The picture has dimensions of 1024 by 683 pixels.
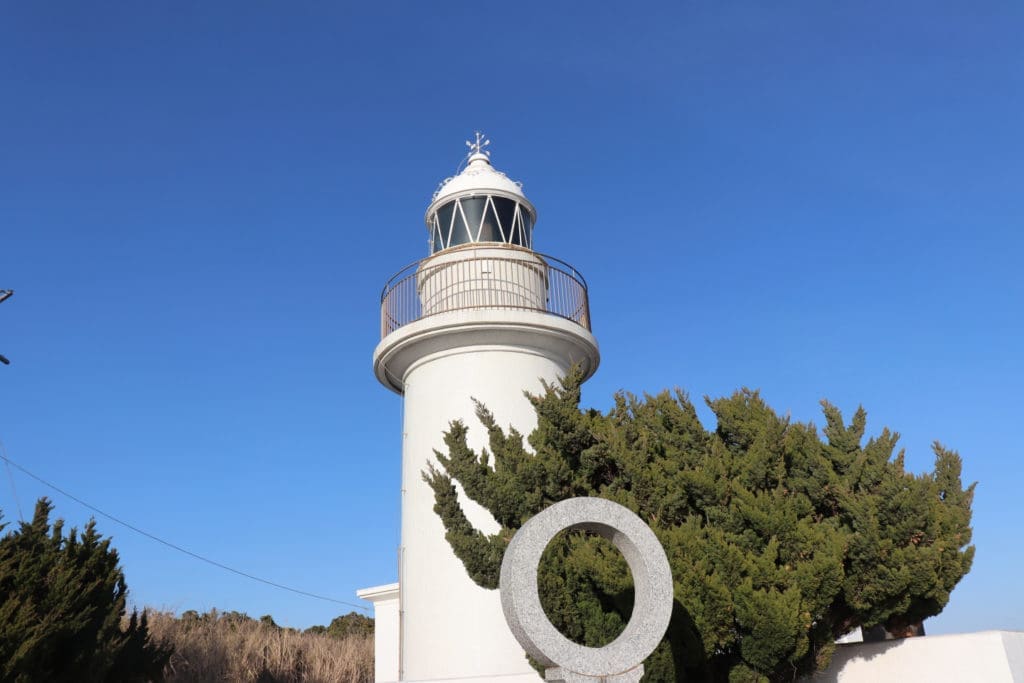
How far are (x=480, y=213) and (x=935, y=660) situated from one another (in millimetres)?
9144

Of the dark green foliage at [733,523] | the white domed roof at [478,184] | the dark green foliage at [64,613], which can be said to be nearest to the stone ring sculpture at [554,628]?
the dark green foliage at [733,523]

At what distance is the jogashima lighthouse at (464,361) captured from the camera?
1129cm

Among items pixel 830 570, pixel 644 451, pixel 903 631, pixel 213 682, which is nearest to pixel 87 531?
pixel 213 682

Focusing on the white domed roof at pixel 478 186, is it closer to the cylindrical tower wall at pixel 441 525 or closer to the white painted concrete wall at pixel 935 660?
the cylindrical tower wall at pixel 441 525

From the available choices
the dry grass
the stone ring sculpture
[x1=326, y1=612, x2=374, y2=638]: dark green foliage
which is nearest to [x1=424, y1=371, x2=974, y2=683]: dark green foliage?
the stone ring sculpture

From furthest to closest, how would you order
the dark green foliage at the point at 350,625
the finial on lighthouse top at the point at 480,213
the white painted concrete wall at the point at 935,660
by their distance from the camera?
the dark green foliage at the point at 350,625, the finial on lighthouse top at the point at 480,213, the white painted concrete wall at the point at 935,660

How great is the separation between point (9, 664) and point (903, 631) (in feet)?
34.2

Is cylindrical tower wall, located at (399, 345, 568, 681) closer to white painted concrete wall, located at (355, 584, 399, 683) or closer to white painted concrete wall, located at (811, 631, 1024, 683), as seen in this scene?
white painted concrete wall, located at (355, 584, 399, 683)

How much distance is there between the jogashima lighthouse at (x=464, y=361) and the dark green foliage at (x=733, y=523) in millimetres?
2391

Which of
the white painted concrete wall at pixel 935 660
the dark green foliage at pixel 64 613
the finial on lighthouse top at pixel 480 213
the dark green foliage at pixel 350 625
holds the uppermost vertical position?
the finial on lighthouse top at pixel 480 213

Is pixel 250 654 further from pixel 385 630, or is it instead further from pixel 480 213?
pixel 480 213

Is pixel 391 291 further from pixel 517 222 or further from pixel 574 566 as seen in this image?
pixel 574 566

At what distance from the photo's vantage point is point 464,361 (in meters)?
12.5

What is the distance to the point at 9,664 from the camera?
8461 millimetres
